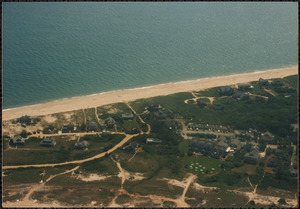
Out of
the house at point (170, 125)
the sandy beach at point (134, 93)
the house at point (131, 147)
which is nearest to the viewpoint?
the house at point (131, 147)

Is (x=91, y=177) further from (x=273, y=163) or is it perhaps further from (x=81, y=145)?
(x=273, y=163)

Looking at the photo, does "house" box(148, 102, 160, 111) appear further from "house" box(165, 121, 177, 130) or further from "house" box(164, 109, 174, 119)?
"house" box(165, 121, 177, 130)

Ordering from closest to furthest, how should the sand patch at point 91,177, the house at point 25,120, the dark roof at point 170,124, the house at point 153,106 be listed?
the sand patch at point 91,177 → the dark roof at point 170,124 → the house at point 25,120 → the house at point 153,106

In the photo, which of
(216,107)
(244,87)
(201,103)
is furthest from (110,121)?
(244,87)

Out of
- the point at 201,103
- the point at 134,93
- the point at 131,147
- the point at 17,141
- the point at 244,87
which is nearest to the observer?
the point at 131,147

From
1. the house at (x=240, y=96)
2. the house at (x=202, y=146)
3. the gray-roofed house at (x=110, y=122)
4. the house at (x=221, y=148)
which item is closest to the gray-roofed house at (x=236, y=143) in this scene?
the house at (x=221, y=148)

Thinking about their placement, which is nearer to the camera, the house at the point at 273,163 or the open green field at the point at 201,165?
the open green field at the point at 201,165

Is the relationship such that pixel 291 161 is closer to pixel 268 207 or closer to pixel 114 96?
pixel 268 207

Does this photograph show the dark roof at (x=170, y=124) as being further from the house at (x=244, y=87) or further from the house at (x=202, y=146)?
the house at (x=244, y=87)
